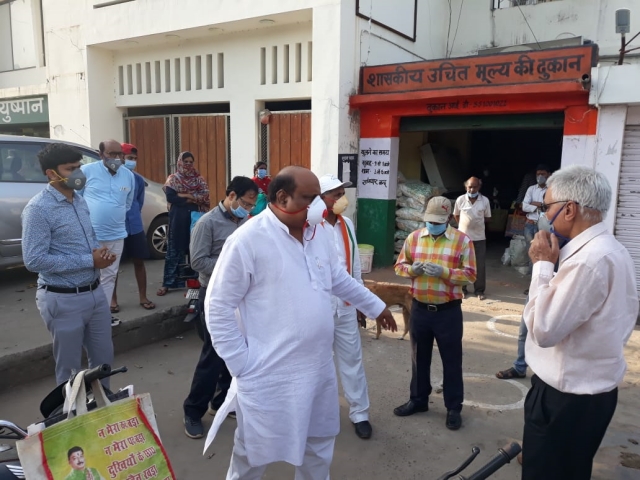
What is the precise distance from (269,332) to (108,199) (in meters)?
3.27

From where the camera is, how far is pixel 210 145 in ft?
32.8

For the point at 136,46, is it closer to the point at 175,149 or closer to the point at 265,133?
the point at 175,149

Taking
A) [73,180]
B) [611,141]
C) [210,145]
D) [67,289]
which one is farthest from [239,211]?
[210,145]

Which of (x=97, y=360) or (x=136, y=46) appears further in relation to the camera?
(x=136, y=46)

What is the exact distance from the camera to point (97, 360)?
3.50 m

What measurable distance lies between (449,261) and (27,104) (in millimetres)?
11936

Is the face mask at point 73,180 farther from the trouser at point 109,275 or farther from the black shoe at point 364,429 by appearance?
the black shoe at point 364,429

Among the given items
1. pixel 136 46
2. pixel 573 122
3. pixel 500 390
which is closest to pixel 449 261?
pixel 500 390

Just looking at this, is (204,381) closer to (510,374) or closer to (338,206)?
(338,206)

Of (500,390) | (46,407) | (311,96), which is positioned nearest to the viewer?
(46,407)

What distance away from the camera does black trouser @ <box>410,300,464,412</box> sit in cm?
374

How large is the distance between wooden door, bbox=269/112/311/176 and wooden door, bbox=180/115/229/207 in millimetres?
1102

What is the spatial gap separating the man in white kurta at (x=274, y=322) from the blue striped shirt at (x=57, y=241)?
51.4 inches

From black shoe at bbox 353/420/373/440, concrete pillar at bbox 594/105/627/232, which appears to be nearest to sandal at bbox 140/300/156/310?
black shoe at bbox 353/420/373/440
